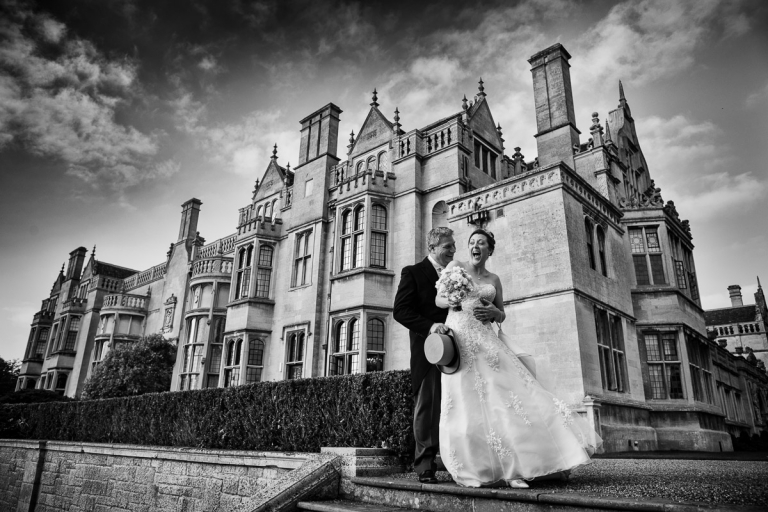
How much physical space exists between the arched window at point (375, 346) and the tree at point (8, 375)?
3723cm

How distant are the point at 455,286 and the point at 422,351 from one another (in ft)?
2.74

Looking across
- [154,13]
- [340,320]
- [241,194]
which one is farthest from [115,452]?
[241,194]

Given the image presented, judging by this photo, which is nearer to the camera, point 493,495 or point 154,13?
point 493,495

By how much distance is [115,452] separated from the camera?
1036 cm

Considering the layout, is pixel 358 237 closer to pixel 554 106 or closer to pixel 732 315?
pixel 554 106

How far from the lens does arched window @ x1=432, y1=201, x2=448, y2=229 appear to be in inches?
726

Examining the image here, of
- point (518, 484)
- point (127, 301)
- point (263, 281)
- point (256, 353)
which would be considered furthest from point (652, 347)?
point (127, 301)

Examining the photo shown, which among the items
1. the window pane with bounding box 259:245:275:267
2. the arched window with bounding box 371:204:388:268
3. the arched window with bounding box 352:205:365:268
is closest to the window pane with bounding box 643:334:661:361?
the arched window with bounding box 371:204:388:268

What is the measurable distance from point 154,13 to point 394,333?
12.8 meters

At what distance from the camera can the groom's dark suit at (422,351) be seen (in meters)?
4.69

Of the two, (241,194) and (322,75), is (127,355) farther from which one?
(322,75)

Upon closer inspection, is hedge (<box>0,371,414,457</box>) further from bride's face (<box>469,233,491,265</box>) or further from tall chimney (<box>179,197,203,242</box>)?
tall chimney (<box>179,197,203,242</box>)

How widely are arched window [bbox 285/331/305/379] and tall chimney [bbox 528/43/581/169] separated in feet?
39.7

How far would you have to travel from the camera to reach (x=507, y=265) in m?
14.6
